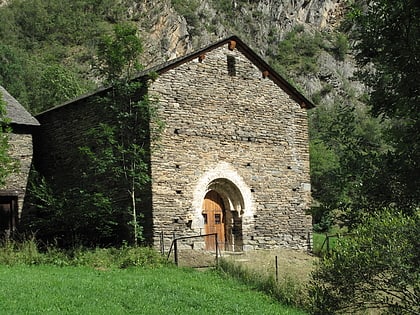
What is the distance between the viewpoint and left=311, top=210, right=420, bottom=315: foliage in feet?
31.5

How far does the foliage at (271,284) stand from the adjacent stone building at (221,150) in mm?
3071

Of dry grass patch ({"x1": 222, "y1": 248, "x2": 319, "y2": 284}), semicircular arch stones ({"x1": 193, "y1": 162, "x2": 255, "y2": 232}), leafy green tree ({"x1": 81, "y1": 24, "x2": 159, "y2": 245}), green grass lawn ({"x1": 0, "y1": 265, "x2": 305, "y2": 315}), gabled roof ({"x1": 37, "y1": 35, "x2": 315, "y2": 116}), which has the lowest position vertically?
green grass lawn ({"x1": 0, "y1": 265, "x2": 305, "y2": 315})

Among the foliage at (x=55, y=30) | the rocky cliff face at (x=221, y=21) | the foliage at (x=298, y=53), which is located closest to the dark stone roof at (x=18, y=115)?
the foliage at (x=55, y=30)

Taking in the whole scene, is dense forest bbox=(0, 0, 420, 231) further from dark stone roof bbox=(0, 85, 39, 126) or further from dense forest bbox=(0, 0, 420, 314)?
dark stone roof bbox=(0, 85, 39, 126)

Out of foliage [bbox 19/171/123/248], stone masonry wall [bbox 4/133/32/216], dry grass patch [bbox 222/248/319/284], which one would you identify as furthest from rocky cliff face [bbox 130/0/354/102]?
dry grass patch [bbox 222/248/319/284]

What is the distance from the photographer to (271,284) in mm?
13625

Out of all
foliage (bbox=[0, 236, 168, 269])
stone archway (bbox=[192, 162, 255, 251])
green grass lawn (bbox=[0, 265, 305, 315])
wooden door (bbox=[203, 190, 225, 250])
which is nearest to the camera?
green grass lawn (bbox=[0, 265, 305, 315])

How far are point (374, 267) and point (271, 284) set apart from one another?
162 inches

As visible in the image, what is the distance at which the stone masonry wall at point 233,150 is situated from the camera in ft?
60.1

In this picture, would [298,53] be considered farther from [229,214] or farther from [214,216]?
[214,216]

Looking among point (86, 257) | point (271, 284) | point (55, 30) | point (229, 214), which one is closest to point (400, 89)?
point (271, 284)

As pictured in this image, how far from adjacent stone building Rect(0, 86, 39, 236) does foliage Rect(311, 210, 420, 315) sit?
12030mm

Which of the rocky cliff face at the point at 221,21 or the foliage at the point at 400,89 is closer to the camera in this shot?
the foliage at the point at 400,89

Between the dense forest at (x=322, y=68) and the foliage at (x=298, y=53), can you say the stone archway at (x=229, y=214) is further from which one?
the foliage at (x=298, y=53)
